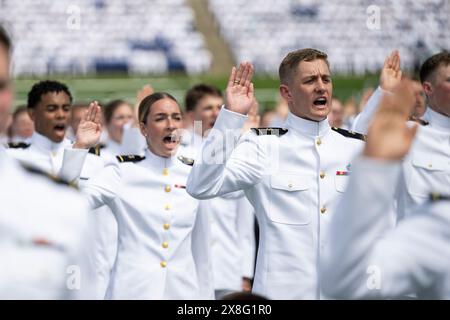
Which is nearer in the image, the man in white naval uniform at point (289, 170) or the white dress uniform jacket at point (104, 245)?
the man in white naval uniform at point (289, 170)

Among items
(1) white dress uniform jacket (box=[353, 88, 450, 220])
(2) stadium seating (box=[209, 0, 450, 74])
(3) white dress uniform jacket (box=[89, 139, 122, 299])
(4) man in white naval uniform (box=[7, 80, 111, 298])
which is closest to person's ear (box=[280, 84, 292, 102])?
(1) white dress uniform jacket (box=[353, 88, 450, 220])

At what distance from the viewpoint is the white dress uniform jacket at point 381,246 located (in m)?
1.83

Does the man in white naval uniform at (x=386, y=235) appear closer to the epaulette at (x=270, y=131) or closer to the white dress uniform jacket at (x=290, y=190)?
the white dress uniform jacket at (x=290, y=190)

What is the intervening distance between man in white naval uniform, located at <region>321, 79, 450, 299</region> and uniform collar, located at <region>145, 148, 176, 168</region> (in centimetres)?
342

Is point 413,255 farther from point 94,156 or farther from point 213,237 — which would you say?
point 213,237

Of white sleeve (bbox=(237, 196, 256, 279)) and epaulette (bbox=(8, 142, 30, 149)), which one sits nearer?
epaulette (bbox=(8, 142, 30, 149))

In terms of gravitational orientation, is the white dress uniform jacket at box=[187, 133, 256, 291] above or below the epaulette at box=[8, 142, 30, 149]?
below

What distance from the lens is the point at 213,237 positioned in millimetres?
7219

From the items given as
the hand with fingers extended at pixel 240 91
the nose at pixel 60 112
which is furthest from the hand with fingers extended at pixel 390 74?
the nose at pixel 60 112

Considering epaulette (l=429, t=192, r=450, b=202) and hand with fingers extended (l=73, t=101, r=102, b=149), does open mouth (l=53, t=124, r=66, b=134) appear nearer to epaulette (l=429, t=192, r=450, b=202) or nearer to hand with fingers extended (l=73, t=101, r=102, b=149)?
hand with fingers extended (l=73, t=101, r=102, b=149)

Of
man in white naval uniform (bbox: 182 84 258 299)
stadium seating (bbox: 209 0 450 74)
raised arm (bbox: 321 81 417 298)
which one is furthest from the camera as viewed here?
stadium seating (bbox: 209 0 450 74)

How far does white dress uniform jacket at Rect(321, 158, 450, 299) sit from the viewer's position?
183 centimetres
